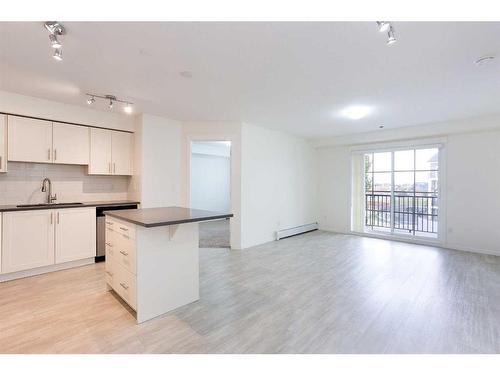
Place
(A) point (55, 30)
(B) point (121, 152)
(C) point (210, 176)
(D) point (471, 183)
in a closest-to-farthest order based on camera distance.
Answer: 1. (A) point (55, 30)
2. (B) point (121, 152)
3. (D) point (471, 183)
4. (C) point (210, 176)

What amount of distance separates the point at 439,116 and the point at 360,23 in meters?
3.60

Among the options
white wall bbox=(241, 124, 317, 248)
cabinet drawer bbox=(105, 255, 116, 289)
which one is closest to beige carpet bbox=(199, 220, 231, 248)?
white wall bbox=(241, 124, 317, 248)

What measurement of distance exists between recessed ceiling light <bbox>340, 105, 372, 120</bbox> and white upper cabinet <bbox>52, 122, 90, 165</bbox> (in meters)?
4.23

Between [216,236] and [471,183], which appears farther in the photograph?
[216,236]

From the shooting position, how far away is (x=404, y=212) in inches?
231

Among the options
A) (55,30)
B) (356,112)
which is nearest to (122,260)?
(55,30)

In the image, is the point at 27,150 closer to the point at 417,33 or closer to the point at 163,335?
the point at 163,335

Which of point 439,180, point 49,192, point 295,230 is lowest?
point 295,230

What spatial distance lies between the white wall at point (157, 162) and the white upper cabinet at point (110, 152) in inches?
6.4

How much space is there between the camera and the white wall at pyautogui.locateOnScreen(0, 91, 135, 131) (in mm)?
3348

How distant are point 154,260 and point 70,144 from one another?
279cm

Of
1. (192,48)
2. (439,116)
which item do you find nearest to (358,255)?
(439,116)

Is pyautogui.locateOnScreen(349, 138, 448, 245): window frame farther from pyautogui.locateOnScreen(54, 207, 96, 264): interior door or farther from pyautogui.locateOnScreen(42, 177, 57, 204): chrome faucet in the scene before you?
pyautogui.locateOnScreen(42, 177, 57, 204): chrome faucet

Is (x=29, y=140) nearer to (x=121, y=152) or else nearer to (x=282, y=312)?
(x=121, y=152)
